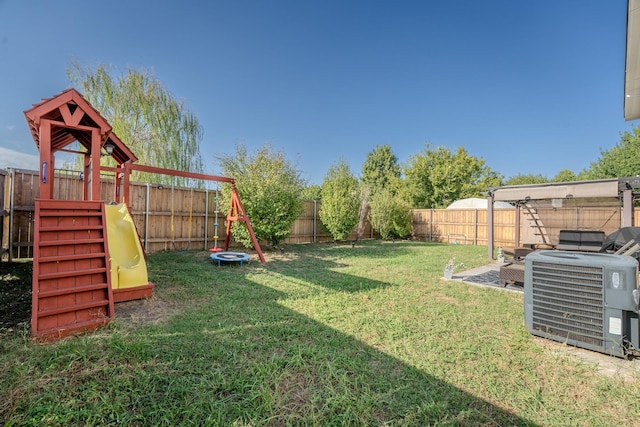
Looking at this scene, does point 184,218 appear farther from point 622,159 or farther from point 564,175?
point 564,175

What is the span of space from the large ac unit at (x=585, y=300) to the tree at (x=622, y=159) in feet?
68.1

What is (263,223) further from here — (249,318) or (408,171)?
(408,171)

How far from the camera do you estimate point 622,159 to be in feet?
56.3

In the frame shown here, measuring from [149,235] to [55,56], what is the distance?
20.7ft

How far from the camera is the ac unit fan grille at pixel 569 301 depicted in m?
2.55

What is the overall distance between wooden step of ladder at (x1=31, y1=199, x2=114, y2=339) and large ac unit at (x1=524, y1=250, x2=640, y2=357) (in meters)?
4.56

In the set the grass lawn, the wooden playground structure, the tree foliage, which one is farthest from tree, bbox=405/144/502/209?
the wooden playground structure

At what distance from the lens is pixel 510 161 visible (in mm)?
23875

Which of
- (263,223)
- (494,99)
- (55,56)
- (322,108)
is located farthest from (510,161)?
(55,56)

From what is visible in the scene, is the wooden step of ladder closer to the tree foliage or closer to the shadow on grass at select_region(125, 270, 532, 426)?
the shadow on grass at select_region(125, 270, 532, 426)

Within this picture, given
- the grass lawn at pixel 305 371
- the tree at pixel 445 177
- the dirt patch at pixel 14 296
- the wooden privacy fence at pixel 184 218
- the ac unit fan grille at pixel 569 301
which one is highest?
the tree at pixel 445 177

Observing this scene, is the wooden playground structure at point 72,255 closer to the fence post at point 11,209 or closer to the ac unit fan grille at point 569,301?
the fence post at point 11,209

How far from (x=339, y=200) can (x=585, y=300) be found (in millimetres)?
8845

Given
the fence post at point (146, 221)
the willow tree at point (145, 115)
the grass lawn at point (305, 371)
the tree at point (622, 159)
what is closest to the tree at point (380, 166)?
the tree at point (622, 159)
